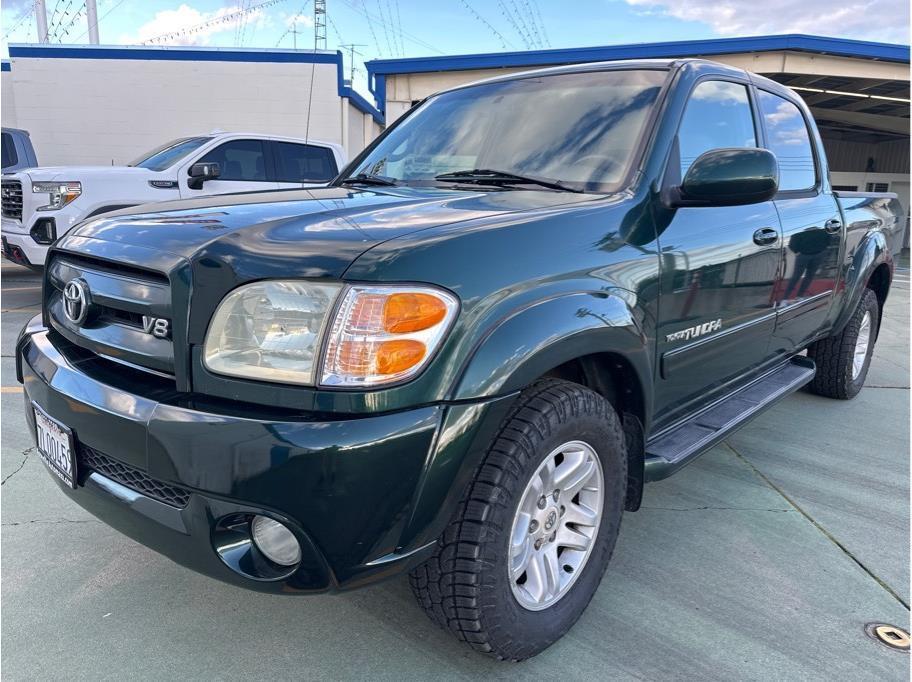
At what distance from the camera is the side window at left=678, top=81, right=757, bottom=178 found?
259cm

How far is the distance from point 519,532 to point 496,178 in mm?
1311

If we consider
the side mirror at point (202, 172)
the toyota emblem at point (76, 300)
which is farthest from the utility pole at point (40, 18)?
the toyota emblem at point (76, 300)

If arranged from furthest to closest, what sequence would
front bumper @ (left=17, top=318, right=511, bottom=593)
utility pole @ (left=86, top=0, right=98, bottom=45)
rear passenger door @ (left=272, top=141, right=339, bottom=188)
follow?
utility pole @ (left=86, top=0, right=98, bottom=45), rear passenger door @ (left=272, top=141, right=339, bottom=188), front bumper @ (left=17, top=318, right=511, bottom=593)

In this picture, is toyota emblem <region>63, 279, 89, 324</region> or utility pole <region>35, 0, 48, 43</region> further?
utility pole <region>35, 0, 48, 43</region>

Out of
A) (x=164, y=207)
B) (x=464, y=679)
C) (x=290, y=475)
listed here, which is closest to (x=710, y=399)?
(x=464, y=679)

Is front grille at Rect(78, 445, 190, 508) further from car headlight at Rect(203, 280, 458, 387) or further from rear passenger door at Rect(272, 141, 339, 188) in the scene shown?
rear passenger door at Rect(272, 141, 339, 188)

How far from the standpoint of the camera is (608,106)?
2561 mm

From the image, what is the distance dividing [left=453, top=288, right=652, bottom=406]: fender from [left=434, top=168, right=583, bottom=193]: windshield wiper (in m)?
0.54

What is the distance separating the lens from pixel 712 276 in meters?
2.53

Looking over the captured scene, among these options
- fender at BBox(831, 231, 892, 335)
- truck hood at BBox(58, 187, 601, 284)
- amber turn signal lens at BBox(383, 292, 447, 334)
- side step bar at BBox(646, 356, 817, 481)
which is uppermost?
truck hood at BBox(58, 187, 601, 284)

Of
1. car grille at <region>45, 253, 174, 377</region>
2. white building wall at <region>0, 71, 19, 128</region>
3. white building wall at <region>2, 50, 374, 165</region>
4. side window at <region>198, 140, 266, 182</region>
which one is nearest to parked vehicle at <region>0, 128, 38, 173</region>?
side window at <region>198, 140, 266, 182</region>

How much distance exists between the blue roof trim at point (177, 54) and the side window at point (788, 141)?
42.6 feet

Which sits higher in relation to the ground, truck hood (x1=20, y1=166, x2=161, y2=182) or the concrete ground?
truck hood (x1=20, y1=166, x2=161, y2=182)

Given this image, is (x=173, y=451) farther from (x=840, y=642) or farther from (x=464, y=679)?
(x=840, y=642)
